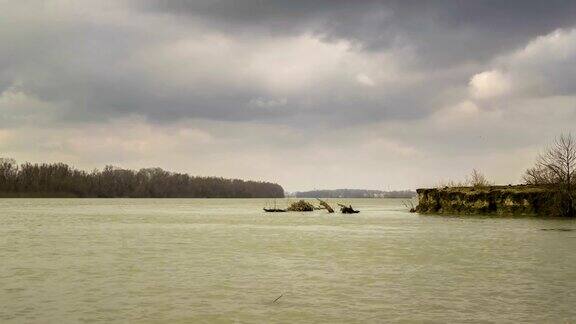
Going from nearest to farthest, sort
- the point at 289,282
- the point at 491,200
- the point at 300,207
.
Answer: the point at 289,282 < the point at 491,200 < the point at 300,207

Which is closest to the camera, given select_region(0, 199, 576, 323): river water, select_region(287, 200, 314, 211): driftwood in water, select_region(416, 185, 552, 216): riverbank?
select_region(0, 199, 576, 323): river water

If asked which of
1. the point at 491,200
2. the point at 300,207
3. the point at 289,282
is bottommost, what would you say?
the point at 289,282

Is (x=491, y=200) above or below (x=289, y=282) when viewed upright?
above

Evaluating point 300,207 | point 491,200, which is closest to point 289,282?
point 491,200

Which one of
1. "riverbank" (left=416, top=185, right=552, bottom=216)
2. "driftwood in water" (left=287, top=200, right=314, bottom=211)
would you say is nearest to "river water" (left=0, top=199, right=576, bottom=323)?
"riverbank" (left=416, top=185, right=552, bottom=216)

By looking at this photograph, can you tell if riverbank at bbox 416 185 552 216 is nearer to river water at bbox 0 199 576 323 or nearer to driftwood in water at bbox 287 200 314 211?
driftwood in water at bbox 287 200 314 211

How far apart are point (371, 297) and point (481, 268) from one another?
7756 mm

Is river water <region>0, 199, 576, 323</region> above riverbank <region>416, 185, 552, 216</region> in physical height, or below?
below

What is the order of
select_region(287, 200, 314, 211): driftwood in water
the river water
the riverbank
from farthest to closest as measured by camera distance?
select_region(287, 200, 314, 211): driftwood in water
the riverbank
the river water

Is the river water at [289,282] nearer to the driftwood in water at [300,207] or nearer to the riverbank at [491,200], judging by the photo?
the riverbank at [491,200]

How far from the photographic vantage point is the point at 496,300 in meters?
14.8

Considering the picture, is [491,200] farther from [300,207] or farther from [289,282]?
[289,282]

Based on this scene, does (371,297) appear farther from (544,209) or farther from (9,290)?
(544,209)

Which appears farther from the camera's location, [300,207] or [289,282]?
[300,207]
